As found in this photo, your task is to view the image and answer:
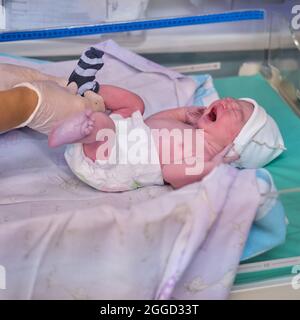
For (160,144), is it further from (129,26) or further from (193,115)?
(129,26)

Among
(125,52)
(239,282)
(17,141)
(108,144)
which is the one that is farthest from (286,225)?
(125,52)

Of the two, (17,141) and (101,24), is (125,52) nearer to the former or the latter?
(101,24)

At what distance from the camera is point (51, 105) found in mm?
999

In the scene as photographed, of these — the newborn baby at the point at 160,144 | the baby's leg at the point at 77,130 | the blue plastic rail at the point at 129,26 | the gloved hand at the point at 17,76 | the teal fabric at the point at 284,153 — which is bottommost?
the teal fabric at the point at 284,153

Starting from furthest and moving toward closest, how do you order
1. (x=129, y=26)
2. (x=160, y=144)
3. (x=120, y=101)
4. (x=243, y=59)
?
(x=243, y=59) < (x=129, y=26) < (x=120, y=101) < (x=160, y=144)

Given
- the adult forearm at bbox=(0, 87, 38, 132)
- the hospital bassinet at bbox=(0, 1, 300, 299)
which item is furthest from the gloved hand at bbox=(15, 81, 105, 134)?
the hospital bassinet at bbox=(0, 1, 300, 299)

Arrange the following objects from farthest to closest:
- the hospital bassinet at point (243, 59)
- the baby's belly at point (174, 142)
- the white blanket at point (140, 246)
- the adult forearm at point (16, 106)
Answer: the hospital bassinet at point (243, 59), the baby's belly at point (174, 142), the adult forearm at point (16, 106), the white blanket at point (140, 246)

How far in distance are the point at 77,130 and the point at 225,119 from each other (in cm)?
33

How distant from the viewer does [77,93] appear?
111 cm

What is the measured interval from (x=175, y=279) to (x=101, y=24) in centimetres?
81

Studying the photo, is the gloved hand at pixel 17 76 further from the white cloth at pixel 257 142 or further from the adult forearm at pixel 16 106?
the white cloth at pixel 257 142

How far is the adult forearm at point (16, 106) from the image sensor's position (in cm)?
93

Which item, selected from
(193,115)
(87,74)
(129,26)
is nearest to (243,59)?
(129,26)

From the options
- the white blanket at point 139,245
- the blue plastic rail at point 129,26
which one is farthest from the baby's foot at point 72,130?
the blue plastic rail at point 129,26
